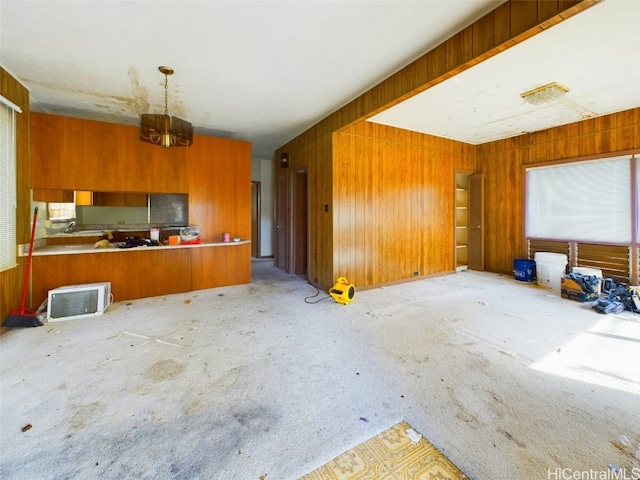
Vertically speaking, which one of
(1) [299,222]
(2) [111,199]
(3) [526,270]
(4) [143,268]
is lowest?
(3) [526,270]

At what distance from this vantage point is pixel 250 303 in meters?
3.93

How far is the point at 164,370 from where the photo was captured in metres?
2.22

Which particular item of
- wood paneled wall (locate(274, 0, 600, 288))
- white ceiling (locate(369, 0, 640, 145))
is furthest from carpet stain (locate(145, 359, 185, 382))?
white ceiling (locate(369, 0, 640, 145))

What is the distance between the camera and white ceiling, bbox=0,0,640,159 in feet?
6.90

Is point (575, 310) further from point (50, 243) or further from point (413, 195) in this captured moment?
point (50, 243)

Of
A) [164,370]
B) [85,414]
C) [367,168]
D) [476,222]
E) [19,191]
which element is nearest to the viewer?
[85,414]

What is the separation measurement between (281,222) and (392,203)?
2.61 metres

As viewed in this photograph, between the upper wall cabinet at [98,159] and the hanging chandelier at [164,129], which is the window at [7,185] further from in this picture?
the hanging chandelier at [164,129]

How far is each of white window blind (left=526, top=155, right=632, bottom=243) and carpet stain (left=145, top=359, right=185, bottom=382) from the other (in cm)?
633

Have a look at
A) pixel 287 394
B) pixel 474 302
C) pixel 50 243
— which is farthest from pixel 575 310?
pixel 50 243

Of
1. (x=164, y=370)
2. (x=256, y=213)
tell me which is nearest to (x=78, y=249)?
(x=164, y=370)

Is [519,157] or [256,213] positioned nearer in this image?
[519,157]

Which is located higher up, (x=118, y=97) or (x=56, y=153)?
(x=118, y=97)

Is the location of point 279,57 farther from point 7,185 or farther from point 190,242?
point 7,185
